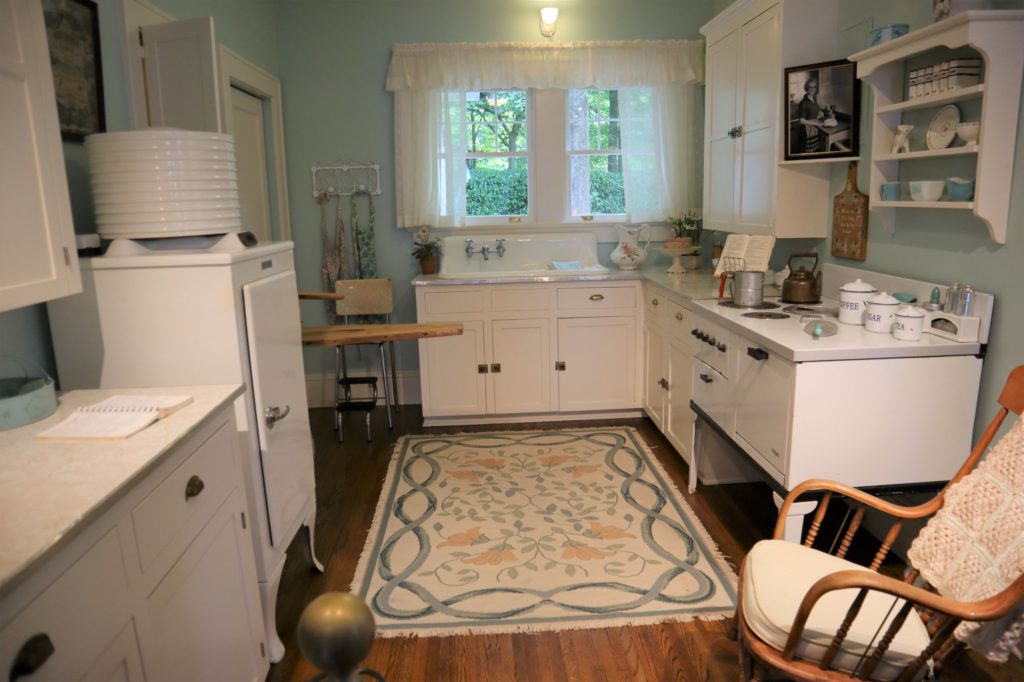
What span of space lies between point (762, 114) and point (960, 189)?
3.98 feet

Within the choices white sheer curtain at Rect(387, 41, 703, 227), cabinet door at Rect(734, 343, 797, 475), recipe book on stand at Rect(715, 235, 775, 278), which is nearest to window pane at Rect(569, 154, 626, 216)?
white sheer curtain at Rect(387, 41, 703, 227)

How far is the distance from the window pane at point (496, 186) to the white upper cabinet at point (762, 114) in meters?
1.33

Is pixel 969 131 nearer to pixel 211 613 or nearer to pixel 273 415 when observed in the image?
pixel 273 415

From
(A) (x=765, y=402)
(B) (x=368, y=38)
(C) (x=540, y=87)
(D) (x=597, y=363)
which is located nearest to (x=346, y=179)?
(B) (x=368, y=38)

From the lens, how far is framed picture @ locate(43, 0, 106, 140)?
6.84 ft

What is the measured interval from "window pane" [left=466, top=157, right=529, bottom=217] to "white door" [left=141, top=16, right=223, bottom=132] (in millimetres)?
2282

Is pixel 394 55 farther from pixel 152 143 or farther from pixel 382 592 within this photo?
pixel 382 592

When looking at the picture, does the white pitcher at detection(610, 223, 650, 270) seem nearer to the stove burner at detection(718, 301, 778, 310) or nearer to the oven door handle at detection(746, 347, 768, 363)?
the stove burner at detection(718, 301, 778, 310)

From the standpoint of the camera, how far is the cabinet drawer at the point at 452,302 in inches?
162

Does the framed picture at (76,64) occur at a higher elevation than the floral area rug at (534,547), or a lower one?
higher

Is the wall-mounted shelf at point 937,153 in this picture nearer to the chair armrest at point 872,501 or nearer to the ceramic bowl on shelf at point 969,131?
the ceramic bowl on shelf at point 969,131

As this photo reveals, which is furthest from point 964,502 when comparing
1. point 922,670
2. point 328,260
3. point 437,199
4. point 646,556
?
point 328,260

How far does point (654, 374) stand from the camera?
400 centimetres

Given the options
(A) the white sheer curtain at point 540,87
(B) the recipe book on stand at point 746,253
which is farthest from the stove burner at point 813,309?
(A) the white sheer curtain at point 540,87
